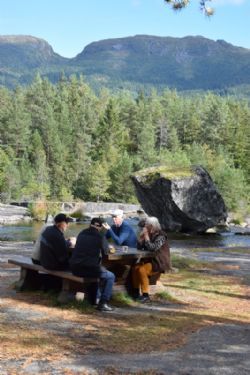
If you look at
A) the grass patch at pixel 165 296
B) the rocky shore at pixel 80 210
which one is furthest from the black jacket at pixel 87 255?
the rocky shore at pixel 80 210

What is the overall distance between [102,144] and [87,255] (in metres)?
100

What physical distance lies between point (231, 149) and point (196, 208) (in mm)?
65860

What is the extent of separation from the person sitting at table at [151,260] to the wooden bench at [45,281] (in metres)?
1.20

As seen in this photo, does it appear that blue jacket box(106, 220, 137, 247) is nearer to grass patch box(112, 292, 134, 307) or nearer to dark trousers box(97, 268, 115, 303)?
grass patch box(112, 292, 134, 307)

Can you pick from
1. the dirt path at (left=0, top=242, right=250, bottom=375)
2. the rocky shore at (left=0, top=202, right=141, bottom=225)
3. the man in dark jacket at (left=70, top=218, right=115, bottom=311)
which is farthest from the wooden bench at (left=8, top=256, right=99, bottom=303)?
the rocky shore at (left=0, top=202, right=141, bottom=225)

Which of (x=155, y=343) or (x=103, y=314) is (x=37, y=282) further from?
(x=155, y=343)

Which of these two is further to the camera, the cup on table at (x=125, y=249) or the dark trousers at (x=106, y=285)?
the cup on table at (x=125, y=249)

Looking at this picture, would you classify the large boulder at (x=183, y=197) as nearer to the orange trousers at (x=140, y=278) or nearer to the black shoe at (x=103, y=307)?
the orange trousers at (x=140, y=278)

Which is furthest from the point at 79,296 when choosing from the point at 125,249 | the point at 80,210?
the point at 80,210

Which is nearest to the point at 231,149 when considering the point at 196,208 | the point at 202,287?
the point at 196,208

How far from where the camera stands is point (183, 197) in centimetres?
4594

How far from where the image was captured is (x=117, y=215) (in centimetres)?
1144

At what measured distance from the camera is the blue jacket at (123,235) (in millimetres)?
11656

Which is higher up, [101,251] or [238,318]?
[101,251]
